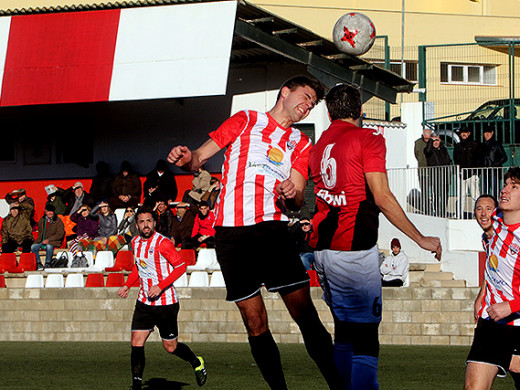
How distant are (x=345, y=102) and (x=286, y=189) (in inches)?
27.8

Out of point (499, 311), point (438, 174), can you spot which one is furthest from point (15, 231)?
point (499, 311)

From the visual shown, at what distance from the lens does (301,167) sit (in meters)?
5.84

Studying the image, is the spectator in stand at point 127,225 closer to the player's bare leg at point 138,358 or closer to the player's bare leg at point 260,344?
the player's bare leg at point 138,358

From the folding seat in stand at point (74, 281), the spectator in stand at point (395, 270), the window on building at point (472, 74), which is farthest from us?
the window on building at point (472, 74)

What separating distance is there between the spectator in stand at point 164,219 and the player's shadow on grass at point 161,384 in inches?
309

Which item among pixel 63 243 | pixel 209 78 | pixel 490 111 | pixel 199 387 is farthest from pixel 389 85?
pixel 199 387

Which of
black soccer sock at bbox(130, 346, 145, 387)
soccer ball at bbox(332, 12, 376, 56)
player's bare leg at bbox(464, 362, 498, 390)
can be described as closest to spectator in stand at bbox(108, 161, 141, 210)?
soccer ball at bbox(332, 12, 376, 56)

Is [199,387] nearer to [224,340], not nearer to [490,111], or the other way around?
[224,340]

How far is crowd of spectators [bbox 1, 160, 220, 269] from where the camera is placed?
17.2m

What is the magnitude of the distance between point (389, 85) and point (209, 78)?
5.67m

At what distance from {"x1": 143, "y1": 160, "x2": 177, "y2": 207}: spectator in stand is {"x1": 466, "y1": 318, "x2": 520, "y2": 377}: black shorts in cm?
1377

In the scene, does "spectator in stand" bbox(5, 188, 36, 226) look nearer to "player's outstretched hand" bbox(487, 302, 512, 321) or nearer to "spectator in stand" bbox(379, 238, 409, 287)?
"spectator in stand" bbox(379, 238, 409, 287)

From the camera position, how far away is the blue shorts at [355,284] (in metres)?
5.45

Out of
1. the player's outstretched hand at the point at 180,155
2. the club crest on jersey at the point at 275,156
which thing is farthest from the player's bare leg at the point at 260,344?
the player's outstretched hand at the point at 180,155
